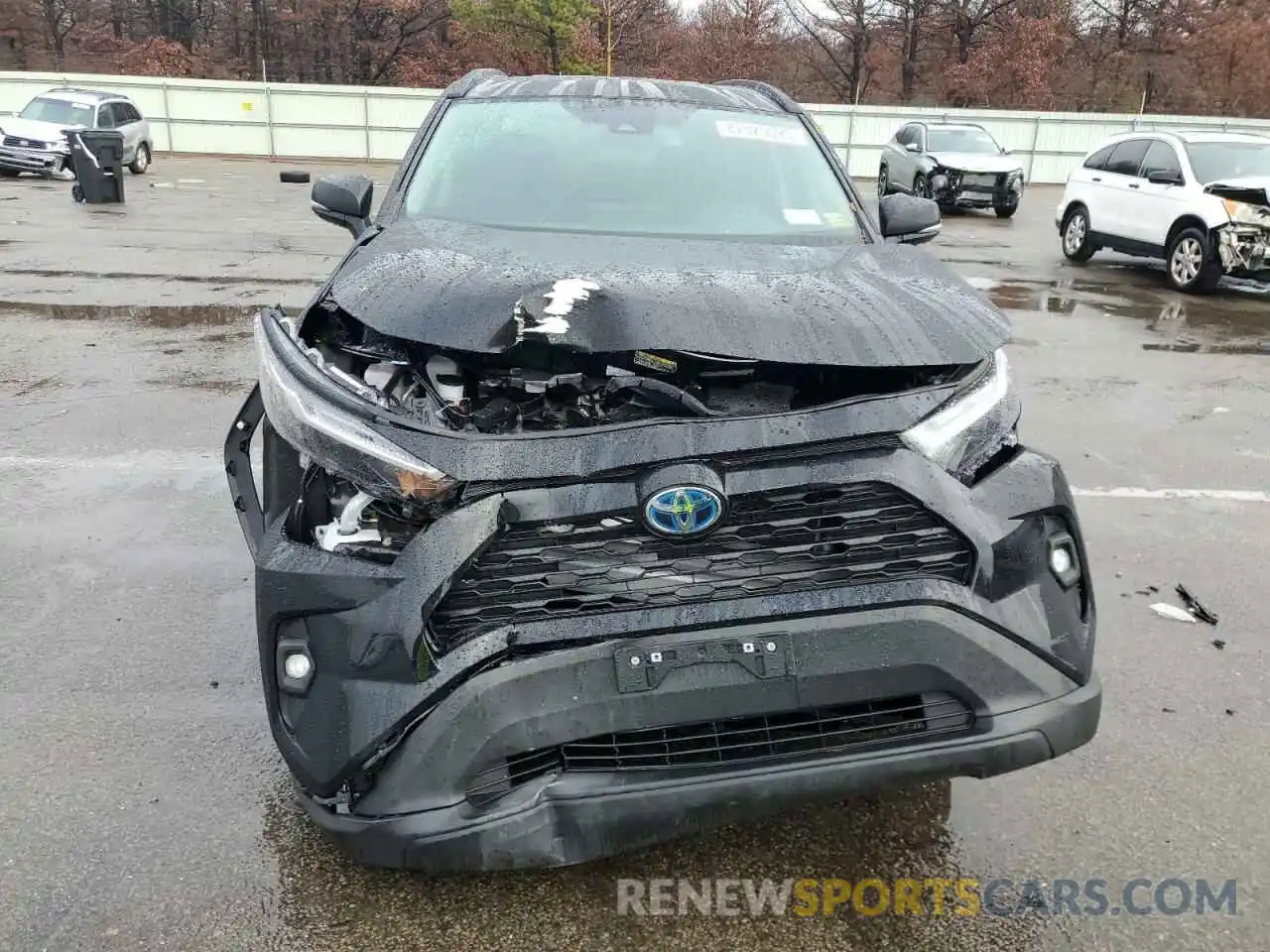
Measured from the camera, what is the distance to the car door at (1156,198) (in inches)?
454

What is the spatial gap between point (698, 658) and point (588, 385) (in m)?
0.72

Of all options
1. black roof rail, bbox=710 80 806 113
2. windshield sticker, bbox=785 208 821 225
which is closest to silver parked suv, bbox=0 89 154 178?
black roof rail, bbox=710 80 806 113

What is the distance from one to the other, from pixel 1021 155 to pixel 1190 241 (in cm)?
2033

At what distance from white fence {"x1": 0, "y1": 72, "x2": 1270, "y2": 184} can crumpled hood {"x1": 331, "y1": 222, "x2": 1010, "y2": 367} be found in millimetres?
28468

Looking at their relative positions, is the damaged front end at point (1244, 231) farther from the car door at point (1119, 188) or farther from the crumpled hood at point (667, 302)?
the crumpled hood at point (667, 302)

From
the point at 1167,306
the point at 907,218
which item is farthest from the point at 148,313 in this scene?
the point at 1167,306

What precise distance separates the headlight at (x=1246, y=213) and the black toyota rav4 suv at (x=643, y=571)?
10.1 m

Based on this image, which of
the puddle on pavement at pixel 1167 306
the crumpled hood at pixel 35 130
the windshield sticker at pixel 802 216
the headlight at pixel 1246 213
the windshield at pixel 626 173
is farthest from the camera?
the crumpled hood at pixel 35 130

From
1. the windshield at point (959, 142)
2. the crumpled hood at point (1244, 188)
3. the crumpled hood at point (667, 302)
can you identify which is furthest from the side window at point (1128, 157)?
the crumpled hood at point (667, 302)

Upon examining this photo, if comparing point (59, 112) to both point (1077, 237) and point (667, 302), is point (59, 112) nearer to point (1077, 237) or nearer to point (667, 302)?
point (1077, 237)

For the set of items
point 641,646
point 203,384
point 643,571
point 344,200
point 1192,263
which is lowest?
point 203,384

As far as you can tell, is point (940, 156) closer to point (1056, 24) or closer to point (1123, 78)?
point (1056, 24)

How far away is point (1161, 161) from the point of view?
11984 millimetres

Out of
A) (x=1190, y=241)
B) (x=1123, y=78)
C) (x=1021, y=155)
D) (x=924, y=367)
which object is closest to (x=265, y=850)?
→ (x=924, y=367)
